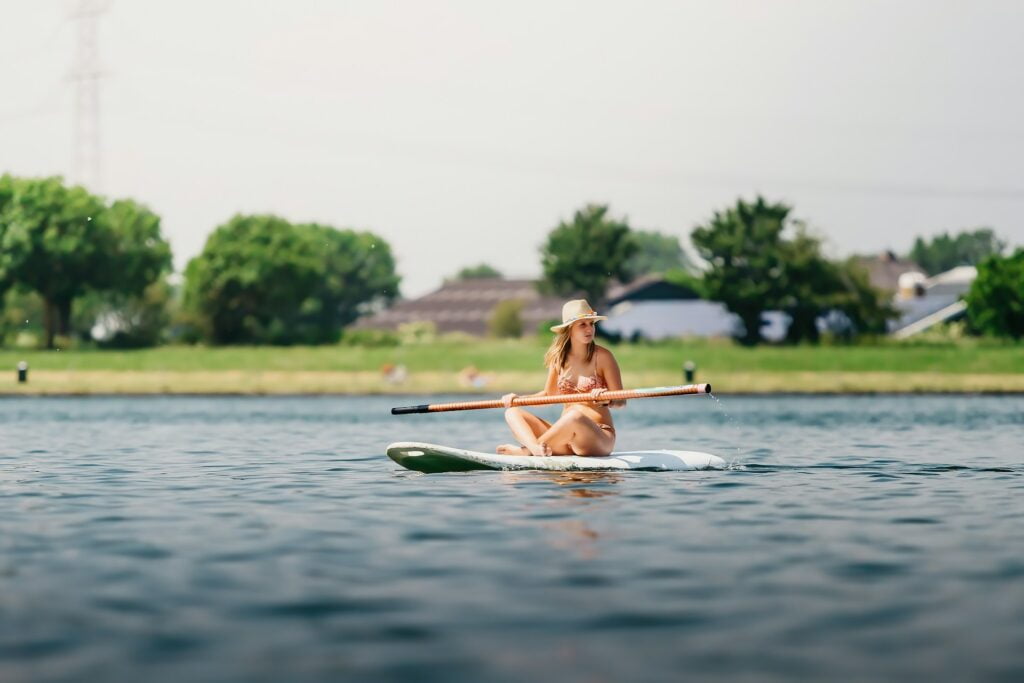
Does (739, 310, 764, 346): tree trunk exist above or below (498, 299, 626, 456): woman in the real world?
above

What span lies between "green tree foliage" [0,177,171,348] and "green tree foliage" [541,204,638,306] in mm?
25704

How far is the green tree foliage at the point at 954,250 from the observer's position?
166 metres

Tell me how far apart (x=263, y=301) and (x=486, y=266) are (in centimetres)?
9922

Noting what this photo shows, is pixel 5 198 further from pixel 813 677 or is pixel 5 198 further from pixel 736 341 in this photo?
pixel 813 677

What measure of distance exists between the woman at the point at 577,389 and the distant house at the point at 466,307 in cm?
10242

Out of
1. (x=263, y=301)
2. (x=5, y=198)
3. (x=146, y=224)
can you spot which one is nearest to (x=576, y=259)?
(x=263, y=301)

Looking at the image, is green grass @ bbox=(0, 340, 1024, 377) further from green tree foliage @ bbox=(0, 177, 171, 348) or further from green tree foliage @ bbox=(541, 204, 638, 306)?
green tree foliage @ bbox=(541, 204, 638, 306)

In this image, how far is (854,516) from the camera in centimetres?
1259

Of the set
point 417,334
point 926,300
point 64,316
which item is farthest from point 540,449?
point 926,300

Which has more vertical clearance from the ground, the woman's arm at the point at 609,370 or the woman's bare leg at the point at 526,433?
the woman's arm at the point at 609,370

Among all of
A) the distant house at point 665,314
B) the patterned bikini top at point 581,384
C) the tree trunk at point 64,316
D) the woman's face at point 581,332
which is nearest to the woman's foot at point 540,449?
the patterned bikini top at point 581,384

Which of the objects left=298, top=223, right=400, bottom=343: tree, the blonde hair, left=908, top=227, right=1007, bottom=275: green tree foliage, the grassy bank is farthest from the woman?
left=908, top=227, right=1007, bottom=275: green tree foliage

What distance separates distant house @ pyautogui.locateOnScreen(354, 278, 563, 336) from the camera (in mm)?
122812

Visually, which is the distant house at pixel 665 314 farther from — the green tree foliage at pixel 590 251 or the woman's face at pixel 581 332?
the woman's face at pixel 581 332
